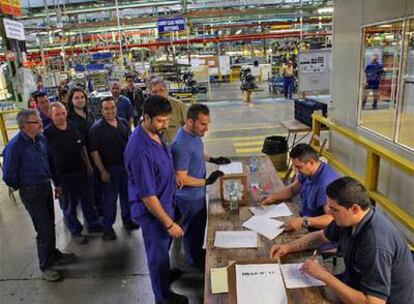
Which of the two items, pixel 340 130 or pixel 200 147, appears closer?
pixel 200 147

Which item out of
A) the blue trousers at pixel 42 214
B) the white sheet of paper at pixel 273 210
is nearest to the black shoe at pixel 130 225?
the blue trousers at pixel 42 214

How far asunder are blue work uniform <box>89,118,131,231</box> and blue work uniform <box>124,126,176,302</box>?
61.5 inches

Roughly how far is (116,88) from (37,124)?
2676 mm


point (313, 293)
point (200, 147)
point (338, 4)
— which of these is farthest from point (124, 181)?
point (338, 4)

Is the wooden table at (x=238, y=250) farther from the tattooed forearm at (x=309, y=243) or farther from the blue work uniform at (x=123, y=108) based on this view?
the blue work uniform at (x=123, y=108)

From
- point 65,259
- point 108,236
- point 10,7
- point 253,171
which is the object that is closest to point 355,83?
point 253,171

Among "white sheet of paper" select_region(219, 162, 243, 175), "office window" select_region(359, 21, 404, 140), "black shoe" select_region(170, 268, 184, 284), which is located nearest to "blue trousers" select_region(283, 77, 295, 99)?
"office window" select_region(359, 21, 404, 140)

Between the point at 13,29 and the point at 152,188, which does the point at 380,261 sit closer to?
the point at 152,188

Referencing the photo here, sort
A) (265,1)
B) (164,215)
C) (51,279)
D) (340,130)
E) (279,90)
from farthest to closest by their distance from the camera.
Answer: (279,90)
(265,1)
(340,130)
(51,279)
(164,215)

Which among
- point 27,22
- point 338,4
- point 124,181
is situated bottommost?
point 124,181

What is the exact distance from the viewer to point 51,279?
144 inches

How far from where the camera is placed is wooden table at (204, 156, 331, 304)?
1.85 metres

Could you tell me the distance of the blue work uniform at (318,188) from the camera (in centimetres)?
279

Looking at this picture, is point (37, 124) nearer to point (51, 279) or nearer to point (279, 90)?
point (51, 279)
